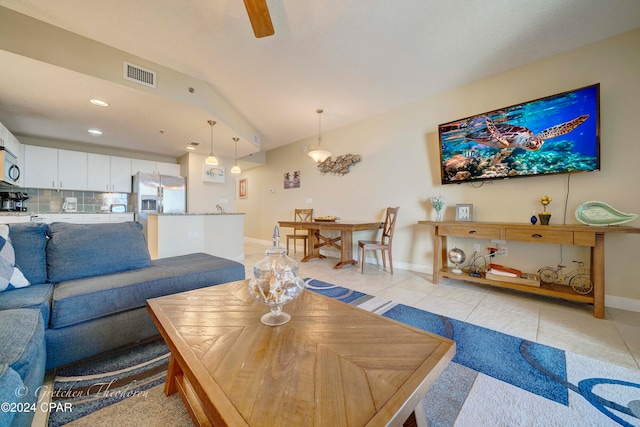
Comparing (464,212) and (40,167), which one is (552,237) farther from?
(40,167)

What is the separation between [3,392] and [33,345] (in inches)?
16.3

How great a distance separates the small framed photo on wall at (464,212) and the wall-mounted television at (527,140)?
35 cm

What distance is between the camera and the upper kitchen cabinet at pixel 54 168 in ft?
13.4

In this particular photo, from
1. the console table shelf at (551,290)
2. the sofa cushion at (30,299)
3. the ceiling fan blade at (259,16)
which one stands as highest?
the ceiling fan blade at (259,16)

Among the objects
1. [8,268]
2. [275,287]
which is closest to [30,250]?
[8,268]

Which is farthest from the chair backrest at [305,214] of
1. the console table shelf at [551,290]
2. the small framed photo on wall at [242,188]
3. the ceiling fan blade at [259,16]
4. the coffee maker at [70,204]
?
the coffee maker at [70,204]

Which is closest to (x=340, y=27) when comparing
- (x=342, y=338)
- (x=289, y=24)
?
(x=289, y=24)

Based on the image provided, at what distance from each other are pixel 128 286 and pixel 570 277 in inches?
162

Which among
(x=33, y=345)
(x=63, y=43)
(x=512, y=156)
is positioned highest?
(x=63, y=43)

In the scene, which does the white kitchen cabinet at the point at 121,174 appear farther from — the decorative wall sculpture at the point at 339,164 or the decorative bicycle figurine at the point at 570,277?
the decorative bicycle figurine at the point at 570,277

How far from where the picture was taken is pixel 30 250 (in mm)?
1605

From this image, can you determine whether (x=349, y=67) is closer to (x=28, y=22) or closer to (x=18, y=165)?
(x=28, y=22)

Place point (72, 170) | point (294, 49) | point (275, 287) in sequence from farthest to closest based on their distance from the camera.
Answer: point (72, 170), point (294, 49), point (275, 287)

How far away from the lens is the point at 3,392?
0.61 metres
